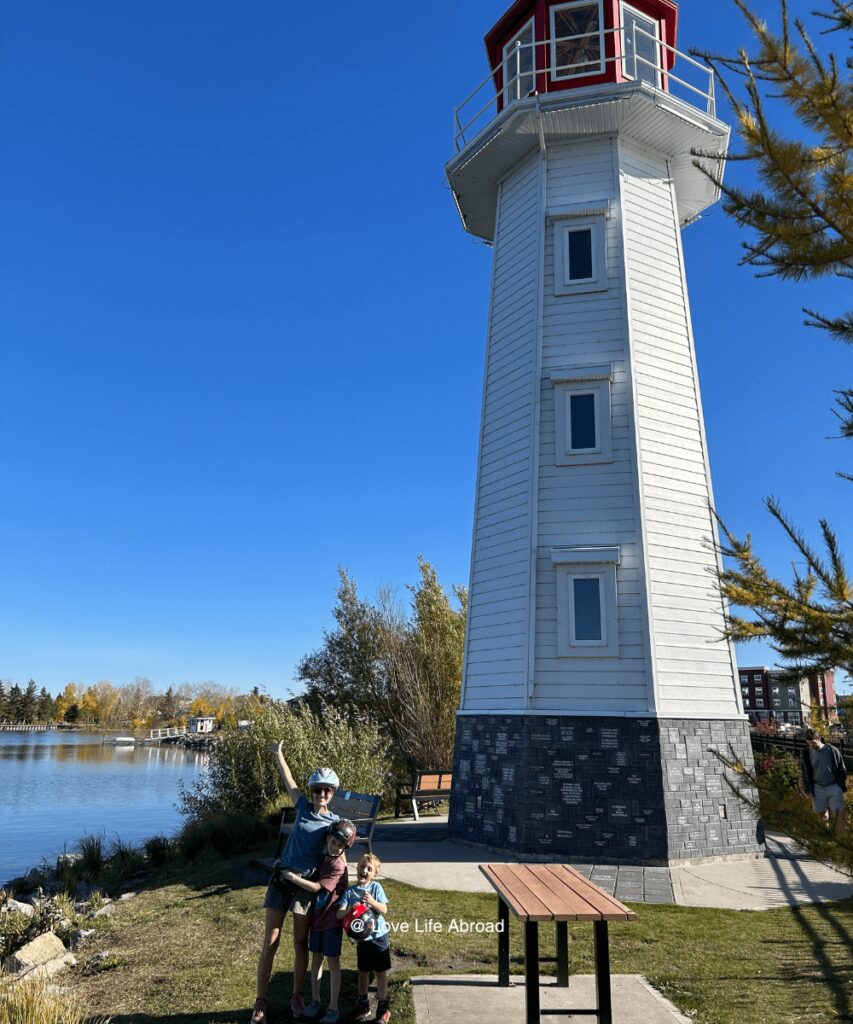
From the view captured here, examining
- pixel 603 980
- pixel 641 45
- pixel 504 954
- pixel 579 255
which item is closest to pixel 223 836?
pixel 504 954

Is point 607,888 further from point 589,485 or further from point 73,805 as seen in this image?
point 73,805

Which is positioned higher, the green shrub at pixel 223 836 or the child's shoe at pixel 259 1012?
the green shrub at pixel 223 836

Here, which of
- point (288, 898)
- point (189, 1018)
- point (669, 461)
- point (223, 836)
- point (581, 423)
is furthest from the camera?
point (581, 423)

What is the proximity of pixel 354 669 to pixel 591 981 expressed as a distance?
66.0 feet

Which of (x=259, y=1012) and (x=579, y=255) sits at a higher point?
(x=579, y=255)

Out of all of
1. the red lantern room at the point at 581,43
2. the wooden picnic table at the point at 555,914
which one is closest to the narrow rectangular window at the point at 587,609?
the wooden picnic table at the point at 555,914

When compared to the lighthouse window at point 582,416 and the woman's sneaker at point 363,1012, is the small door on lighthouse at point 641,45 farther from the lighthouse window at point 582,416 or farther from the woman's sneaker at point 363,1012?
the woman's sneaker at point 363,1012

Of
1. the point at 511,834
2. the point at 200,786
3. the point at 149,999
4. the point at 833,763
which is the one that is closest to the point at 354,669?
the point at 200,786

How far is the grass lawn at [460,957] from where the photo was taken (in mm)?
5609

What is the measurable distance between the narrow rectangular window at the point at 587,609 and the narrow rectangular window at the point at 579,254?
5.38m

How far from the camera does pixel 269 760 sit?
48.4 feet

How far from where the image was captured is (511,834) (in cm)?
1152

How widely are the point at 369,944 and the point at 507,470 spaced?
9413 mm

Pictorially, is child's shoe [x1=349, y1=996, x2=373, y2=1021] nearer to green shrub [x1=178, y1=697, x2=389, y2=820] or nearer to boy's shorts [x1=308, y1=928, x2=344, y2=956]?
boy's shorts [x1=308, y1=928, x2=344, y2=956]
